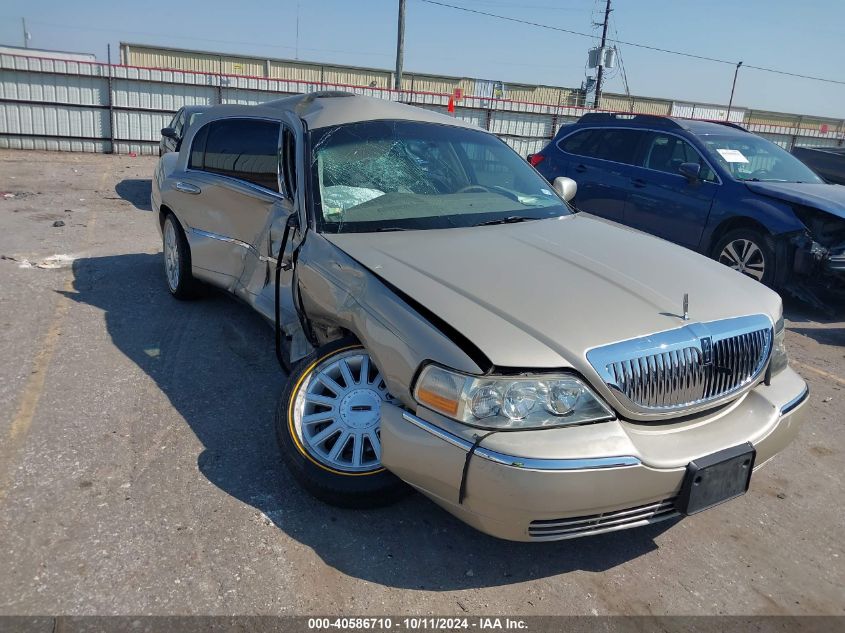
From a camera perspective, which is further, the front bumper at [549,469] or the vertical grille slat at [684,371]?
the vertical grille slat at [684,371]

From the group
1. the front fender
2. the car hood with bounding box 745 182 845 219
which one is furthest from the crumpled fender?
the car hood with bounding box 745 182 845 219

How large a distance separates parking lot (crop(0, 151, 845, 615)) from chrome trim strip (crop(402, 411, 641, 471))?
64cm

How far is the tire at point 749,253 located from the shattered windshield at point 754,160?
0.68 metres

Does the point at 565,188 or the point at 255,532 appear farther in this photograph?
the point at 565,188

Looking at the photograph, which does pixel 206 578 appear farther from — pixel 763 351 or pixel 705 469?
pixel 763 351

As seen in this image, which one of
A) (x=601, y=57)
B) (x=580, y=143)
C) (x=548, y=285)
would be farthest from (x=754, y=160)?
(x=601, y=57)

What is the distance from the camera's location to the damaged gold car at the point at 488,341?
244 centimetres

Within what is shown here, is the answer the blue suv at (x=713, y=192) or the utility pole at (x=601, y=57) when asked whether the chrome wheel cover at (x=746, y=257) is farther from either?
the utility pole at (x=601, y=57)

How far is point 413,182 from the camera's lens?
3.91 metres

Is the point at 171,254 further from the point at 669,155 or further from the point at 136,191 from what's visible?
the point at 136,191

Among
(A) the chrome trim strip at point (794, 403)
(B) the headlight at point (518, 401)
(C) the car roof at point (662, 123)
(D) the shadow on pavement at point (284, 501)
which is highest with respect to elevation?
(C) the car roof at point (662, 123)

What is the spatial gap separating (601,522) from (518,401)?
1.83ft

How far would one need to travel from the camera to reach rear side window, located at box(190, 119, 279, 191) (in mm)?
4312

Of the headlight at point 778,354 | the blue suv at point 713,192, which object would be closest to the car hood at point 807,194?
the blue suv at point 713,192
